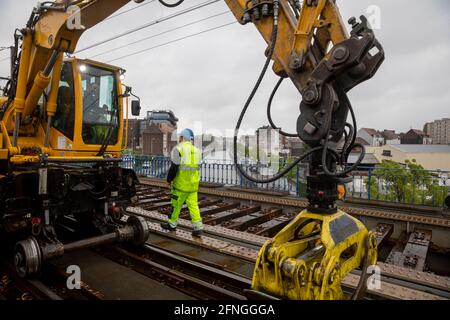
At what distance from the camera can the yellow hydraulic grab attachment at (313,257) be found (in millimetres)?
2536

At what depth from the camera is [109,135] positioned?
5352mm

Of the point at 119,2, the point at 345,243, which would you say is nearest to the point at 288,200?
the point at 345,243

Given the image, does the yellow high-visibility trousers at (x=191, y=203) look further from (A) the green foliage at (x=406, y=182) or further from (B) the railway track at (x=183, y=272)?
(A) the green foliage at (x=406, y=182)

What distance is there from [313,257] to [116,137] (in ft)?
14.4

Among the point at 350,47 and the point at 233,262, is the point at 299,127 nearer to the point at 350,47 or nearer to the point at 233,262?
the point at 350,47

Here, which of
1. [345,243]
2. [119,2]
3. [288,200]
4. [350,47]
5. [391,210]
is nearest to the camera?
[350,47]

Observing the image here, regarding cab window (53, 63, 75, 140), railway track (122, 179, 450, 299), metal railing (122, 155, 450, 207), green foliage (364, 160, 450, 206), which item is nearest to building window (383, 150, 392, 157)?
green foliage (364, 160, 450, 206)

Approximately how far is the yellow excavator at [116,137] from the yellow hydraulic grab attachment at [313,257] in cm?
1

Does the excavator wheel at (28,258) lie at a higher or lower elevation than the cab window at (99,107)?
lower

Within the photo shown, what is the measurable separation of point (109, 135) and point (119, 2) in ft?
6.99

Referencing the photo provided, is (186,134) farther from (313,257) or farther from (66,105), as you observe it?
(313,257)

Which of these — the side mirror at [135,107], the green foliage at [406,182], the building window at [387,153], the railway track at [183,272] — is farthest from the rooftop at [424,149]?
the side mirror at [135,107]

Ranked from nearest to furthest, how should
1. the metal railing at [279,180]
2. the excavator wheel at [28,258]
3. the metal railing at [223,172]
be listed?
the excavator wheel at [28,258] → the metal railing at [279,180] → the metal railing at [223,172]

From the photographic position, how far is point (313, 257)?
2.80m
